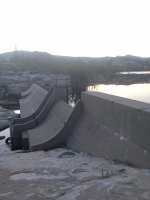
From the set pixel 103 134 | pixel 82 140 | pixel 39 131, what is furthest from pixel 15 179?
pixel 39 131

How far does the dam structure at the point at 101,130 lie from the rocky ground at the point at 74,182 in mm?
661

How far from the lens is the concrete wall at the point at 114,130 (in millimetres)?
7461

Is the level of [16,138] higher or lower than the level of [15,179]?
lower

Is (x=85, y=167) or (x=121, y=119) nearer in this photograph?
(x=85, y=167)

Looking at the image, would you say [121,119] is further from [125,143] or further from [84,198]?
[84,198]

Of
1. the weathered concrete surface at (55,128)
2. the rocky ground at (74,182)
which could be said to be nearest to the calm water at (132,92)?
the weathered concrete surface at (55,128)

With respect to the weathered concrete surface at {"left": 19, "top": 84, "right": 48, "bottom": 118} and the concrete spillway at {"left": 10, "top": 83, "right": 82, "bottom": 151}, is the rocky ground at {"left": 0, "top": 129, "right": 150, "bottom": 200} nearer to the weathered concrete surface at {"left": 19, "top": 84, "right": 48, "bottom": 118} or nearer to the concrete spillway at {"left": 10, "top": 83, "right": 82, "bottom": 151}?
the concrete spillway at {"left": 10, "top": 83, "right": 82, "bottom": 151}

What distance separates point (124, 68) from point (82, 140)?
396ft

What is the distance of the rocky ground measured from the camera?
5680mm

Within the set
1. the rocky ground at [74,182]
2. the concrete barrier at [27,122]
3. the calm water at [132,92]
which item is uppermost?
the rocky ground at [74,182]

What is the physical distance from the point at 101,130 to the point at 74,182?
400 cm

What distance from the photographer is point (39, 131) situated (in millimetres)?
17844

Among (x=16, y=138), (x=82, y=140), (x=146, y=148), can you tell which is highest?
(x=146, y=148)

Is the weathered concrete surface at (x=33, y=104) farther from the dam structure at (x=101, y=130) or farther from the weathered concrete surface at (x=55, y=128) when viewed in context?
the dam structure at (x=101, y=130)
